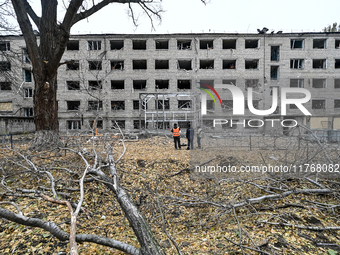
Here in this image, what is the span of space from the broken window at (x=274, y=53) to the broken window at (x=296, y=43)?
83.2 inches

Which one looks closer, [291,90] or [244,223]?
[244,223]

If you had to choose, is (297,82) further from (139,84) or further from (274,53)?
(139,84)

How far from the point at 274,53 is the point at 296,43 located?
342 cm

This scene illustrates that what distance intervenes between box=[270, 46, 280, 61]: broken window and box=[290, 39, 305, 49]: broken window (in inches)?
83.2

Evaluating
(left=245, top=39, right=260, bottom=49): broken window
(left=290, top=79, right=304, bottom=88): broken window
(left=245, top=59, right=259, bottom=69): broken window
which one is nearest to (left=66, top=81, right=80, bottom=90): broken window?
(left=245, top=59, right=259, bottom=69): broken window

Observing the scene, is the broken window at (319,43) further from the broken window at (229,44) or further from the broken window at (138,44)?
the broken window at (138,44)

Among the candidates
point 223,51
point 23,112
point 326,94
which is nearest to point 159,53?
point 223,51

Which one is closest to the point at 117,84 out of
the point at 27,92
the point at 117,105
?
the point at 117,105

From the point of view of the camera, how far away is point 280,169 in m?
5.62

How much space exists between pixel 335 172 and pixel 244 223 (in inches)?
128

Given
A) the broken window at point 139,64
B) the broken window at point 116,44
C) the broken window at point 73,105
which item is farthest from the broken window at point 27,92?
the broken window at point 139,64

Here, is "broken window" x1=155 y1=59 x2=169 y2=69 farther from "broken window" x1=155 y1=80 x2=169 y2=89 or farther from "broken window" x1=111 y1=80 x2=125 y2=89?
"broken window" x1=111 y1=80 x2=125 y2=89

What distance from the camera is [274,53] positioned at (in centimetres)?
2617

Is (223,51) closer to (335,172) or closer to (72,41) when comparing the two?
(72,41)
